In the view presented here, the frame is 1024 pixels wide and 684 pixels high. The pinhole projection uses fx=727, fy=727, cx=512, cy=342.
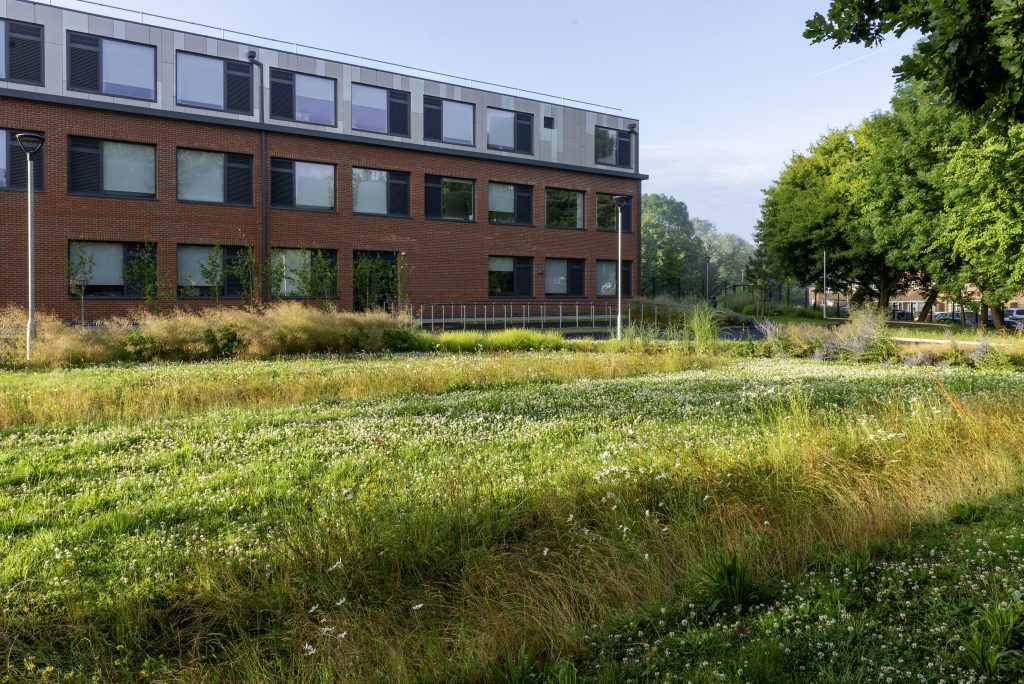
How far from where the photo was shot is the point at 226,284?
27.2 metres

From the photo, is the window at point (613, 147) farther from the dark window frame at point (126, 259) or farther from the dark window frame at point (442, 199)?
the dark window frame at point (126, 259)

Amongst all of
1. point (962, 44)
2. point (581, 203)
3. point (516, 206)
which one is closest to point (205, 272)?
point (516, 206)

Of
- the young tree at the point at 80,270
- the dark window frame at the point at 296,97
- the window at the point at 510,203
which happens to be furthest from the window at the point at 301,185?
the window at the point at 510,203

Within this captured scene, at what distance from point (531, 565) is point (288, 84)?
93.1 feet

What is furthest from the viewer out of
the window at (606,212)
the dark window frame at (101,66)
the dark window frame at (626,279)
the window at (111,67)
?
the window at (606,212)

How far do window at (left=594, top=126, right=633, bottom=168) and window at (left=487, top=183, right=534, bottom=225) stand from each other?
4681 mm

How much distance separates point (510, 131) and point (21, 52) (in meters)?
19.1

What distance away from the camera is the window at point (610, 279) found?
3697 centimetres

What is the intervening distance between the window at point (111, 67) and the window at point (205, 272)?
5664 millimetres

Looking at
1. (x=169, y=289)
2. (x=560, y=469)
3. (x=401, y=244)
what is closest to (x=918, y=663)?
(x=560, y=469)

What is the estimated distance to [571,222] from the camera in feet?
119

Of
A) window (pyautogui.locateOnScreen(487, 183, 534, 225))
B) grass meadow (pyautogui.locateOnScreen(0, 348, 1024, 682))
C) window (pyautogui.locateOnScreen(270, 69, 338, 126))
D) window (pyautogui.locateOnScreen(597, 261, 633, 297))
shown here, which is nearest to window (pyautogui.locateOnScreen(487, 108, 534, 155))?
window (pyautogui.locateOnScreen(487, 183, 534, 225))

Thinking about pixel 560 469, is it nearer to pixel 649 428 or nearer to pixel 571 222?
pixel 649 428

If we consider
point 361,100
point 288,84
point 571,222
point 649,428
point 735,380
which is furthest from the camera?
point 571,222
